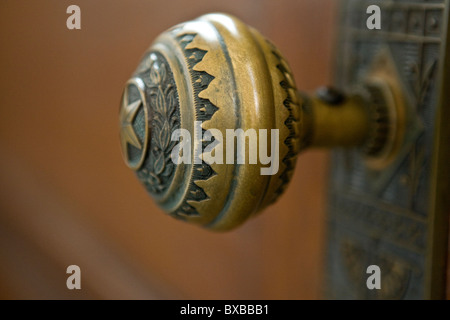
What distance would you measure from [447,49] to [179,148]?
153 millimetres

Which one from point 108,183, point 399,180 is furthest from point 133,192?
point 399,180

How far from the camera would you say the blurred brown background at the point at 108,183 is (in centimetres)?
43

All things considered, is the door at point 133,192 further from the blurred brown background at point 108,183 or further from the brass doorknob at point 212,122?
the brass doorknob at point 212,122

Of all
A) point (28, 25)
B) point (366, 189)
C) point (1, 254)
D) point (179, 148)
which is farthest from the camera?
point (1, 254)

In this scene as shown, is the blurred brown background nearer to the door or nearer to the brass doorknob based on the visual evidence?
the door

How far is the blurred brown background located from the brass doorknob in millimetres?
174

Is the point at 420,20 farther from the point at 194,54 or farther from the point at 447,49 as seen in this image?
the point at 194,54

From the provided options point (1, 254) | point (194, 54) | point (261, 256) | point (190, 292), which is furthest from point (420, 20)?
point (1, 254)

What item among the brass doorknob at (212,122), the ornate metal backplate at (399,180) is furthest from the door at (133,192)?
the brass doorknob at (212,122)

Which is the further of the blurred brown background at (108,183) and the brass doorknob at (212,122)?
the blurred brown background at (108,183)

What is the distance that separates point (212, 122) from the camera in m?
0.23

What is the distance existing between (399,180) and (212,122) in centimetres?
16

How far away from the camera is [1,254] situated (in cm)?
86

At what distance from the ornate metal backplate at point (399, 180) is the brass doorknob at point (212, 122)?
0.09 meters
